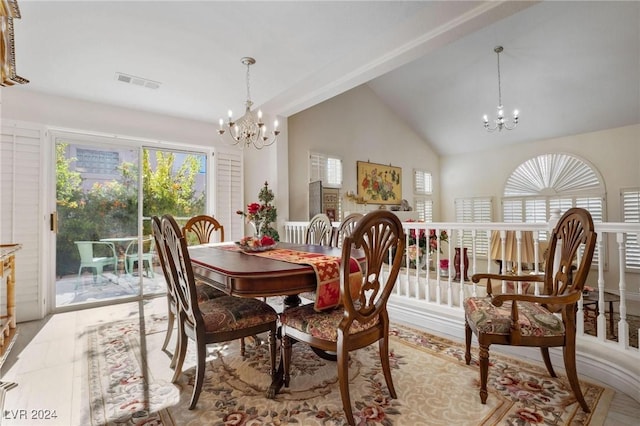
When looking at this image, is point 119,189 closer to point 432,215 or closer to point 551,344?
point 551,344

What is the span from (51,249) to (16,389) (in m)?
2.02

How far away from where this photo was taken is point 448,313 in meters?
2.66

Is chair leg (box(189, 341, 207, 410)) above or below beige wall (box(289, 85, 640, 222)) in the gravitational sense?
below

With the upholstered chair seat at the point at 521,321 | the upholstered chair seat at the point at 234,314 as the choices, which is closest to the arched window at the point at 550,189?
the upholstered chair seat at the point at 521,321

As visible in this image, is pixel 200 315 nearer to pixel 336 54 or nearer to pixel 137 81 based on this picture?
pixel 336 54

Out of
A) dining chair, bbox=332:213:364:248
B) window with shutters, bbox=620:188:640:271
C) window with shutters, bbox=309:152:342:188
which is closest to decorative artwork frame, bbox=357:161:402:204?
window with shutters, bbox=309:152:342:188

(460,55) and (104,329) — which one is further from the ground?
(460,55)

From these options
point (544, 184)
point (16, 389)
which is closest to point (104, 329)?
point (16, 389)

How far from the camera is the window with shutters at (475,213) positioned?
22.7 feet

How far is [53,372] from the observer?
6.95 feet

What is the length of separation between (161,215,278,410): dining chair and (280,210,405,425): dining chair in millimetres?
153

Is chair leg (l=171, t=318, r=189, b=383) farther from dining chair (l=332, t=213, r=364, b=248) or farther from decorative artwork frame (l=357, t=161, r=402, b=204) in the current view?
decorative artwork frame (l=357, t=161, r=402, b=204)

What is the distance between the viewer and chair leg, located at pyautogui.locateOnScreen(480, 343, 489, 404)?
1658 millimetres

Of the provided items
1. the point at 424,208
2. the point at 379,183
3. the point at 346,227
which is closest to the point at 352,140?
the point at 379,183
